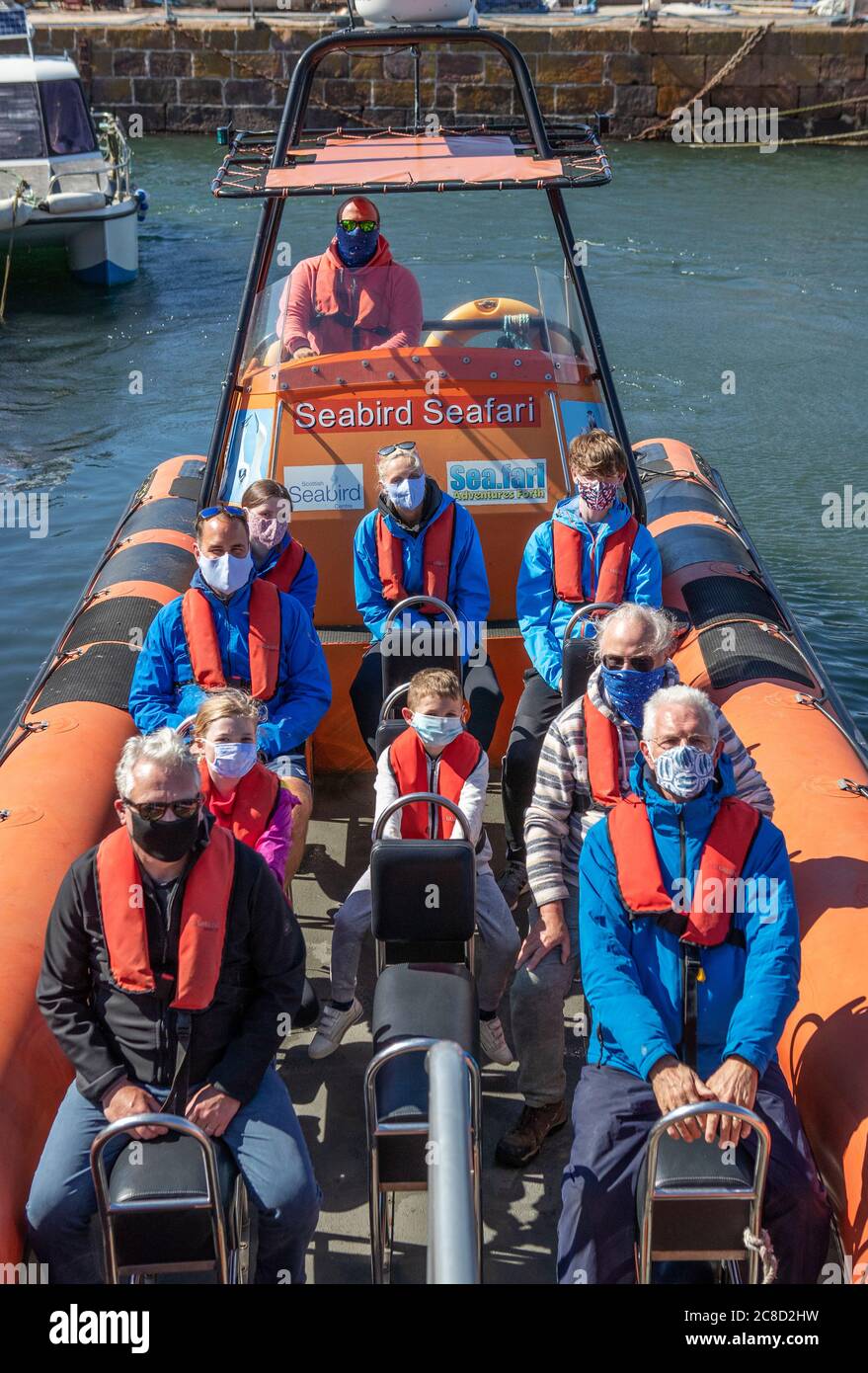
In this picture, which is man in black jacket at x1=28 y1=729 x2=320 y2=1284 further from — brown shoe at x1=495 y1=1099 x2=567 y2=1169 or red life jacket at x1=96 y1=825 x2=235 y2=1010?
brown shoe at x1=495 y1=1099 x2=567 y2=1169

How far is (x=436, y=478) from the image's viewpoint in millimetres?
5133

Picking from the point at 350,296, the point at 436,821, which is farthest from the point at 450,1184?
the point at 350,296

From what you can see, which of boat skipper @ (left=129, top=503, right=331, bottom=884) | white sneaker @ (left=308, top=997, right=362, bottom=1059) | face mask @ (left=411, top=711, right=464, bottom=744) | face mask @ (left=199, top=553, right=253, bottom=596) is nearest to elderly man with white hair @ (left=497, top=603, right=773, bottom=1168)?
face mask @ (left=411, top=711, right=464, bottom=744)

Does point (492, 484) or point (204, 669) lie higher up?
point (492, 484)

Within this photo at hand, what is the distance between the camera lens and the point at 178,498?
6348 mm

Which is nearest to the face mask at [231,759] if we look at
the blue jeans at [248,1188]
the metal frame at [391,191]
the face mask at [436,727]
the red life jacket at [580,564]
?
the face mask at [436,727]

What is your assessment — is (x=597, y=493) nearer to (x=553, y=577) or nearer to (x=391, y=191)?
(x=553, y=577)

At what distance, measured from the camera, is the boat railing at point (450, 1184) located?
1.88 metres

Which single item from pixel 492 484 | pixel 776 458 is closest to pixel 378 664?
pixel 492 484

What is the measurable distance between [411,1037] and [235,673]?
1.49 metres

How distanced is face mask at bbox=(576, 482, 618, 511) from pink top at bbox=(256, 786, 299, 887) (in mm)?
1416

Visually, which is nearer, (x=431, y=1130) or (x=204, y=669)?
(x=431, y=1130)
